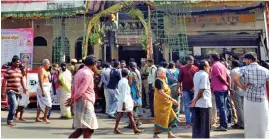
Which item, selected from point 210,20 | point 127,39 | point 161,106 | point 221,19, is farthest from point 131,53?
point 161,106

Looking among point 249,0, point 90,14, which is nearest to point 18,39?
point 90,14

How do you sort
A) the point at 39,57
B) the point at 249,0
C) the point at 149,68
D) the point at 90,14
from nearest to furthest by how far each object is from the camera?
the point at 149,68 < the point at 249,0 < the point at 90,14 < the point at 39,57

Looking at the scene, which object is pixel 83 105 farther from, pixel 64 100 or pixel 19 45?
pixel 19 45

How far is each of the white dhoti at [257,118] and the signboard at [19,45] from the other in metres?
11.4

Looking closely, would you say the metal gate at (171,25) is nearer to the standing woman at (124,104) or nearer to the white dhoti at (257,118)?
the standing woman at (124,104)

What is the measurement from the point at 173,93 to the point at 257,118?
2986mm

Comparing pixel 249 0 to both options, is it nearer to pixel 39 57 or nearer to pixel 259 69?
pixel 259 69

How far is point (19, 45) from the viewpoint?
14.4 meters

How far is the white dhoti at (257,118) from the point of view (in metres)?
5.10

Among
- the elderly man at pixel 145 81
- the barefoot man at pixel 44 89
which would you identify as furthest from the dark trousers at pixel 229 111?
the barefoot man at pixel 44 89

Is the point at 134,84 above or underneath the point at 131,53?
underneath

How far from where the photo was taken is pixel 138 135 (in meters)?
6.64

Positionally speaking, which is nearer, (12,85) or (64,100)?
(12,85)

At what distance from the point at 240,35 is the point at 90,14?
7669 mm
